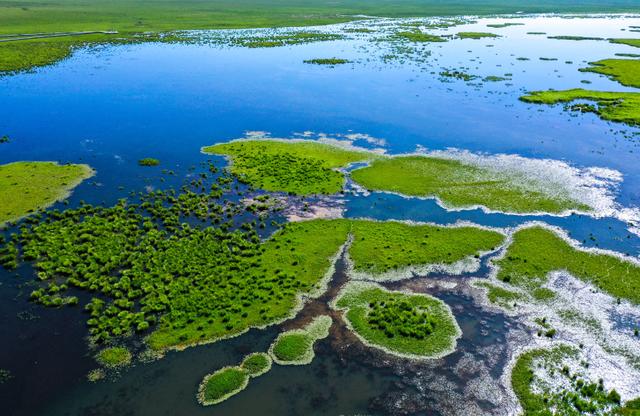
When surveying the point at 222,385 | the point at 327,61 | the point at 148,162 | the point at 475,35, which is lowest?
the point at 222,385

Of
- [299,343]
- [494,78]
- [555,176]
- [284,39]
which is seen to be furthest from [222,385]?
[284,39]

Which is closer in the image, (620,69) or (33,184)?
(33,184)

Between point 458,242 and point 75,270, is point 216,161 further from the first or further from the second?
point 458,242

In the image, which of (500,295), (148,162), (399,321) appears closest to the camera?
(399,321)

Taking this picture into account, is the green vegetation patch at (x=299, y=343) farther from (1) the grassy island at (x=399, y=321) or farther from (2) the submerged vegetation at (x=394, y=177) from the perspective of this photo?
(2) the submerged vegetation at (x=394, y=177)

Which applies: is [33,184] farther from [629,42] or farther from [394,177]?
[629,42]

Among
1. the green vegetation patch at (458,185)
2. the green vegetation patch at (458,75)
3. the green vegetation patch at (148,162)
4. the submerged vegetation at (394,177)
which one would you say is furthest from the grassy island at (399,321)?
the green vegetation patch at (458,75)

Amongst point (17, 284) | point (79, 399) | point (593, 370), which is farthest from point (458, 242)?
point (17, 284)

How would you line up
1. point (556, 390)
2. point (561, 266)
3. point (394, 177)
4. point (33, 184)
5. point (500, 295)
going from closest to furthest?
point (556, 390) → point (500, 295) → point (561, 266) → point (33, 184) → point (394, 177)
